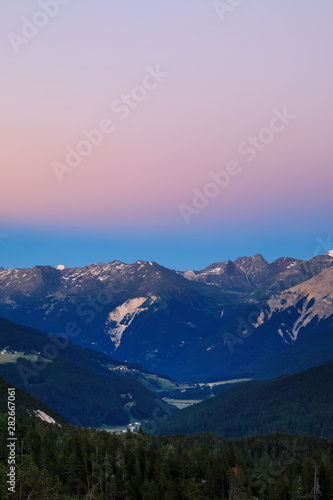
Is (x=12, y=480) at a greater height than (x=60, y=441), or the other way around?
(x=60, y=441)

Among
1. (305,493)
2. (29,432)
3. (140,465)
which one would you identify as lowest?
(305,493)

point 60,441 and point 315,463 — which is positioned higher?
point 60,441

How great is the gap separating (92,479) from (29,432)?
28915 mm

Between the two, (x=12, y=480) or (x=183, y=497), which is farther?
(x=183, y=497)

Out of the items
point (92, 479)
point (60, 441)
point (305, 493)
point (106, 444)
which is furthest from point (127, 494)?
point (305, 493)

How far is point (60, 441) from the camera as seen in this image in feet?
623

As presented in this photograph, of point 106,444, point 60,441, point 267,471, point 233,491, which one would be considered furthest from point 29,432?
point 267,471

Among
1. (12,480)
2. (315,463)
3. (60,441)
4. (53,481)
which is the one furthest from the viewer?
(60,441)

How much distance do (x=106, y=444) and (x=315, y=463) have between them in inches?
2483

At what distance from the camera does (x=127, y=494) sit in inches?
6334

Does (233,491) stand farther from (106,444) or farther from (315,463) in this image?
(106,444)

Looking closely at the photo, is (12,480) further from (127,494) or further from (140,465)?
(140,465)

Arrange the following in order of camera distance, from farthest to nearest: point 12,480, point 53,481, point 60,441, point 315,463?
point 60,441 → point 315,463 → point 53,481 → point 12,480

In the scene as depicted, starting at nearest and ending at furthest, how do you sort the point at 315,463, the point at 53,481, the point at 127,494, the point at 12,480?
the point at 12,480
the point at 53,481
the point at 127,494
the point at 315,463
